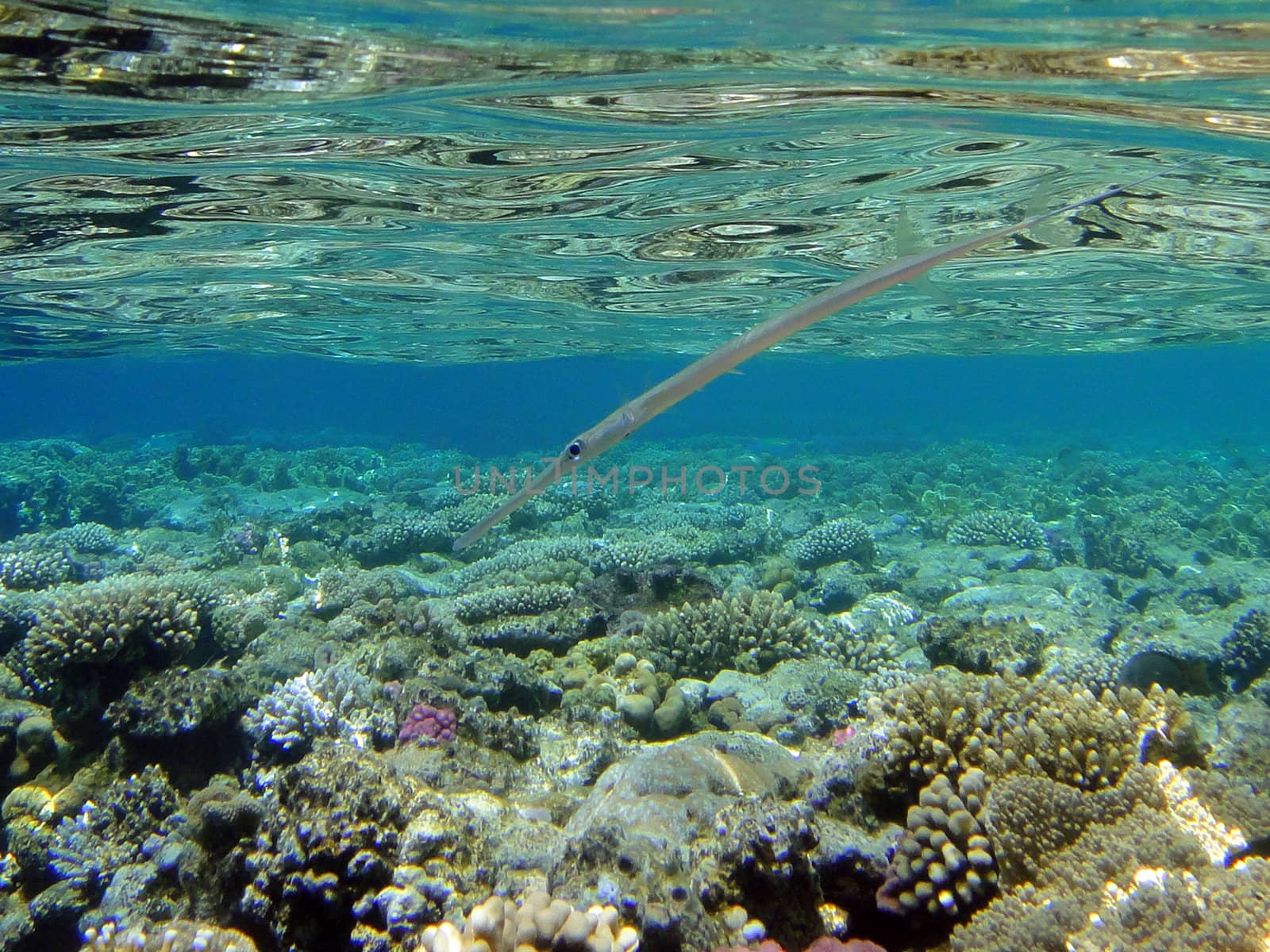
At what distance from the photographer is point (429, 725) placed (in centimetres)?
646

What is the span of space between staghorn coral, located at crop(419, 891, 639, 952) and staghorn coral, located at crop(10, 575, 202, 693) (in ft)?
17.8

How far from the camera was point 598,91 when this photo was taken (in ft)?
29.2

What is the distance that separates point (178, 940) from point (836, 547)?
1343 centimetres

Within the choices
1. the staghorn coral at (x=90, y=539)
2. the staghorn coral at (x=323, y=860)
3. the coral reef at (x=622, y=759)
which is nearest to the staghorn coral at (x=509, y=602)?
the coral reef at (x=622, y=759)

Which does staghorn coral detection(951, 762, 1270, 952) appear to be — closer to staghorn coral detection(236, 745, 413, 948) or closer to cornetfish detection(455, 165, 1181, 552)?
cornetfish detection(455, 165, 1181, 552)

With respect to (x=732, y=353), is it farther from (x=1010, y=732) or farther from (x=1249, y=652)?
(x=1249, y=652)

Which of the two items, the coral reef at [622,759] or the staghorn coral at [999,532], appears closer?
the coral reef at [622,759]

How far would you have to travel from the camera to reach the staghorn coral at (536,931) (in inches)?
125

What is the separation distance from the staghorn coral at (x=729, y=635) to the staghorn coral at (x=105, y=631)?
16.7ft

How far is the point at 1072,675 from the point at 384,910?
7047 mm

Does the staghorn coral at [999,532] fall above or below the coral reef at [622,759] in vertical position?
below

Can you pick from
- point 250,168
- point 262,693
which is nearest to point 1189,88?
point 262,693

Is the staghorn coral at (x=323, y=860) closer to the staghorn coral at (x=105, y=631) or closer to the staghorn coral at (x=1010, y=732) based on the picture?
the staghorn coral at (x=1010, y=732)

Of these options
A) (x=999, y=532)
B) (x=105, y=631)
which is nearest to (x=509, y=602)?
(x=105, y=631)
